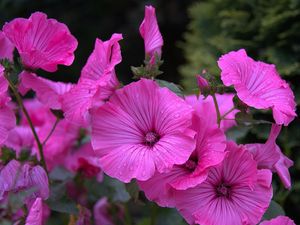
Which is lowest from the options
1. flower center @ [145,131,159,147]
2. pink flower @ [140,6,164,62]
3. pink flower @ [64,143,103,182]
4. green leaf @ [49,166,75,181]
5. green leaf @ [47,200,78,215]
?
green leaf @ [49,166,75,181]

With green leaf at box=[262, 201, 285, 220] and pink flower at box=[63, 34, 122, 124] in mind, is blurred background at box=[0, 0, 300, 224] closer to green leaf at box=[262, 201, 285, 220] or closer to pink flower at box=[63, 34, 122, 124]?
green leaf at box=[262, 201, 285, 220]

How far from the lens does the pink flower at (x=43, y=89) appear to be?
43.2 inches

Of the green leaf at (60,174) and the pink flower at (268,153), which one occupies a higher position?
the pink flower at (268,153)

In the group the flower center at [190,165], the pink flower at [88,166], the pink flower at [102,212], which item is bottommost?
the pink flower at [102,212]

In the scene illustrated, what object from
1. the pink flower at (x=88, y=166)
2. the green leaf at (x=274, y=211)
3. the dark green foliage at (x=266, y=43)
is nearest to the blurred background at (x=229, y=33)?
the dark green foliage at (x=266, y=43)

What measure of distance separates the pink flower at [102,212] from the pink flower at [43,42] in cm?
50

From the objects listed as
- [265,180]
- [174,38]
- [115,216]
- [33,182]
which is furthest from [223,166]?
[174,38]

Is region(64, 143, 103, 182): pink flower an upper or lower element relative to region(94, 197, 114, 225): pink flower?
upper

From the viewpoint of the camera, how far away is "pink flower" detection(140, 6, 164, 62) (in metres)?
1.02

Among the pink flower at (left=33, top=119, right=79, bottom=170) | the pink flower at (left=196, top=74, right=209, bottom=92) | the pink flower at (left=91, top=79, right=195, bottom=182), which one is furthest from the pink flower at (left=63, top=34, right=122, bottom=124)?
the pink flower at (left=33, top=119, right=79, bottom=170)

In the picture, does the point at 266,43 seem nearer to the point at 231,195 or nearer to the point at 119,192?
the point at 119,192

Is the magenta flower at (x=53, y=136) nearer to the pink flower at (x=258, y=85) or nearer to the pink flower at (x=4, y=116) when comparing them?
the pink flower at (x=4, y=116)

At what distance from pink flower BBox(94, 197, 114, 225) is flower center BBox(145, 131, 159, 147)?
1.60ft

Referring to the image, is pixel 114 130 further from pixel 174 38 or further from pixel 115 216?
pixel 174 38
